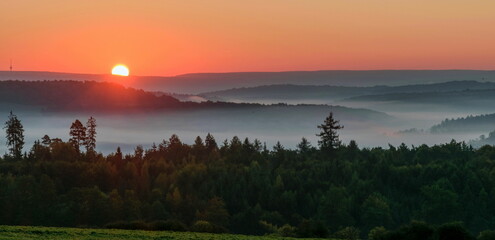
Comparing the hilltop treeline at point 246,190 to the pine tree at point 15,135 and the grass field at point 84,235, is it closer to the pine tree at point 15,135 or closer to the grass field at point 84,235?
the pine tree at point 15,135

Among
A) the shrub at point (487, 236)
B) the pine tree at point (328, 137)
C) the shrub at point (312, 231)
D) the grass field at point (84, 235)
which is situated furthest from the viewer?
the pine tree at point (328, 137)

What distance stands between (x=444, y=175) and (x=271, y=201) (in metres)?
52.5

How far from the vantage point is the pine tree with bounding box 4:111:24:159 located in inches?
6703

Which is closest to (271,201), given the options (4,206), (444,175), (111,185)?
(111,185)

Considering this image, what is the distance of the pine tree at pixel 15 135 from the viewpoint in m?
170

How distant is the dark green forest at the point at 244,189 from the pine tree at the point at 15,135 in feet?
1.11

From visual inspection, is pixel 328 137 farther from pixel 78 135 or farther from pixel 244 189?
pixel 78 135

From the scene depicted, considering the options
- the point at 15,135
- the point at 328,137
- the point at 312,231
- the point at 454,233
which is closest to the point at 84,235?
the point at 312,231

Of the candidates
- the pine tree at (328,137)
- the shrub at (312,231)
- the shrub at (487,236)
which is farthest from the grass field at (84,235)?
the pine tree at (328,137)

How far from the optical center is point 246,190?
162875 mm

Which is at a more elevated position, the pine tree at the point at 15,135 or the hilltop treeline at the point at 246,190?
the pine tree at the point at 15,135

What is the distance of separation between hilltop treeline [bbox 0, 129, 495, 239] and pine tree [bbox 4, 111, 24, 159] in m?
3.42

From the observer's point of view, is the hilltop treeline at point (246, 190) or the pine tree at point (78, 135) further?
the pine tree at point (78, 135)

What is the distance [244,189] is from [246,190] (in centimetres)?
58
